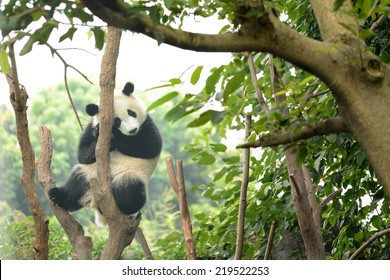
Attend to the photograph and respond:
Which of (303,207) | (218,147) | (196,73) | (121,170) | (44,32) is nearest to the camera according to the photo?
(44,32)

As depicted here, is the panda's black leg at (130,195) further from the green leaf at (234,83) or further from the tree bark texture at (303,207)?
the green leaf at (234,83)

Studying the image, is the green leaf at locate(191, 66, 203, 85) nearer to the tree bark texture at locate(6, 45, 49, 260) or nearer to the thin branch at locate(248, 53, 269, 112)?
the thin branch at locate(248, 53, 269, 112)

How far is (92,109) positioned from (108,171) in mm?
256

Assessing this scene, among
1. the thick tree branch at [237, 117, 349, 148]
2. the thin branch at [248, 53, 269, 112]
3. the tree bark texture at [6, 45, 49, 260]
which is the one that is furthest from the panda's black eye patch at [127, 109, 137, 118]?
the thick tree branch at [237, 117, 349, 148]

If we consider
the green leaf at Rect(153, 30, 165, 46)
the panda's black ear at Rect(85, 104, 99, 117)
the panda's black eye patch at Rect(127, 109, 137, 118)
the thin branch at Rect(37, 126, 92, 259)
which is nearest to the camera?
the green leaf at Rect(153, 30, 165, 46)

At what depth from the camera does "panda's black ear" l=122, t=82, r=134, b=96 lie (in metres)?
2.27

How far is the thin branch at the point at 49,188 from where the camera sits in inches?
82.4

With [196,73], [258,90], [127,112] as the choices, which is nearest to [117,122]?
[127,112]

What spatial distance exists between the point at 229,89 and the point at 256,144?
20 cm

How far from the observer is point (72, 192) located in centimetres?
230

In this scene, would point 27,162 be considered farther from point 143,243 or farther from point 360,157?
point 360,157

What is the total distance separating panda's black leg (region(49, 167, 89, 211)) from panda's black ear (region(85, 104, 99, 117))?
216 mm
